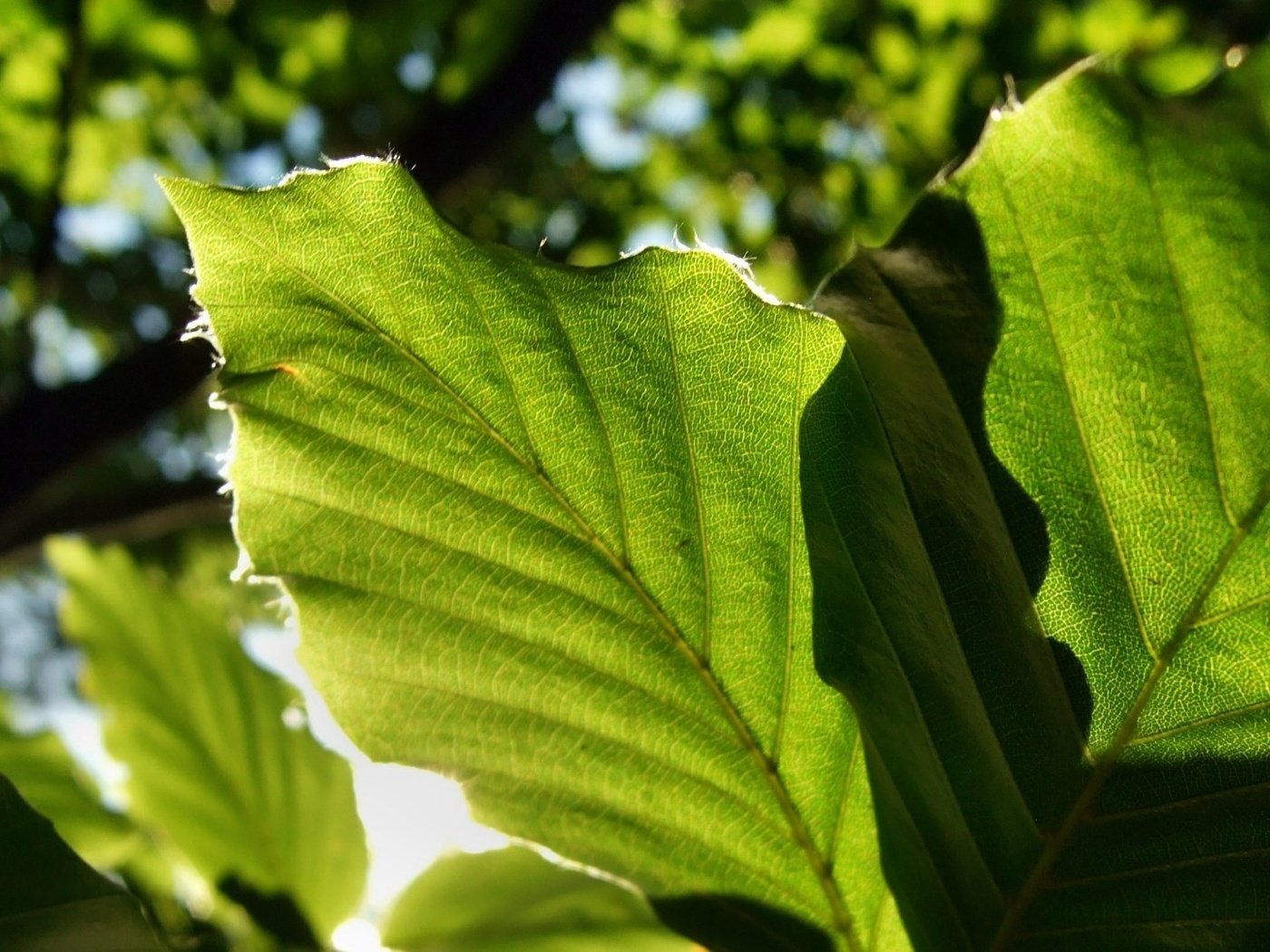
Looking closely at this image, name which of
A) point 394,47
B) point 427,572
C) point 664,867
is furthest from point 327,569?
point 394,47

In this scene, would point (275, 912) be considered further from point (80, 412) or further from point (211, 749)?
Result: point (80, 412)

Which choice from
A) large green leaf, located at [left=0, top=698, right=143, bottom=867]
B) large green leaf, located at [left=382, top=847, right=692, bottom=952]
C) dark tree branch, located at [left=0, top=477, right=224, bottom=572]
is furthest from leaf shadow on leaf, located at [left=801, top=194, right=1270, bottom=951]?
dark tree branch, located at [left=0, top=477, right=224, bottom=572]

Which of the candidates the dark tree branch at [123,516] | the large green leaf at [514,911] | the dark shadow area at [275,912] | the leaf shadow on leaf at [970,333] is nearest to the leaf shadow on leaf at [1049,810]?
the leaf shadow on leaf at [970,333]

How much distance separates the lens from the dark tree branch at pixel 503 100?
5.71 feet

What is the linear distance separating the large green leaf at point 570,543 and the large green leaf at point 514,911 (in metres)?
0.17

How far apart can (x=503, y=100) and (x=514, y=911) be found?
1510mm

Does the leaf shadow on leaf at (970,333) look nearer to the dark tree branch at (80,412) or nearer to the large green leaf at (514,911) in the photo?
the large green leaf at (514,911)

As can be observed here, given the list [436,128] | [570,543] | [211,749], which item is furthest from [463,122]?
[570,543]

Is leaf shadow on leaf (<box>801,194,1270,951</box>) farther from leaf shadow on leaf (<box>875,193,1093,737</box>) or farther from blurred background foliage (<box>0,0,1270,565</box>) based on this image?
blurred background foliage (<box>0,0,1270,565</box>)

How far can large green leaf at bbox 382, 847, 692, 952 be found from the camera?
560 mm

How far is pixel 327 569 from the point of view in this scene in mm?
399

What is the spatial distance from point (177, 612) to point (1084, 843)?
31.9 inches

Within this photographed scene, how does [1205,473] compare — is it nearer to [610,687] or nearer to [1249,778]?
[1249,778]

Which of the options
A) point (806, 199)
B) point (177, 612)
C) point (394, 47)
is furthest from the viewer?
point (806, 199)
